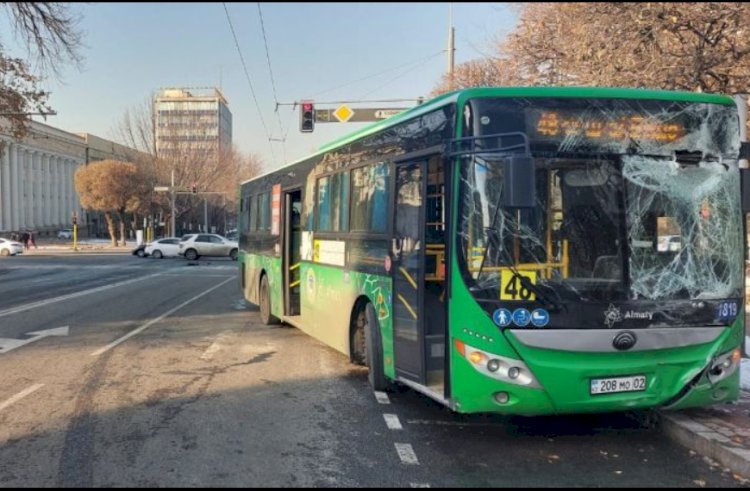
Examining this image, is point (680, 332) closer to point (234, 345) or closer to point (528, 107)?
point (528, 107)

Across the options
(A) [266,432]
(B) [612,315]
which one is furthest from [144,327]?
(B) [612,315]

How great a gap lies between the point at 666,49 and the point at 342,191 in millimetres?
9506

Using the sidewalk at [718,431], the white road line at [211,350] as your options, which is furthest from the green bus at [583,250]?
Answer: the white road line at [211,350]

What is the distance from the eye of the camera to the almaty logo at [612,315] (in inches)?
204

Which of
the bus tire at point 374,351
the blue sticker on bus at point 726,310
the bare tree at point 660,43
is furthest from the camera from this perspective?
the bare tree at point 660,43

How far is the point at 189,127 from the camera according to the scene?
68.6m

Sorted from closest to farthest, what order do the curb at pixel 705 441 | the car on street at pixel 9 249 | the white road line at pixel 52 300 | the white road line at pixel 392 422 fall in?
the curb at pixel 705 441 → the white road line at pixel 392 422 → the white road line at pixel 52 300 → the car on street at pixel 9 249

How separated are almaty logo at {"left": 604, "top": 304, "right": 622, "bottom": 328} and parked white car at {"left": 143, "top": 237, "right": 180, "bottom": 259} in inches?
1614

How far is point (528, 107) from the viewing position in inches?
209

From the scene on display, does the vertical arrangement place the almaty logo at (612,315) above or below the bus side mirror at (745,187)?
below

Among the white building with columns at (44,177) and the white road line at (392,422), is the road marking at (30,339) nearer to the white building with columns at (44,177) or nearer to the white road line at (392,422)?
the white road line at (392,422)

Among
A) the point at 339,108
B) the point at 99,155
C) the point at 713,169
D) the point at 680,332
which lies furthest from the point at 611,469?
the point at 99,155

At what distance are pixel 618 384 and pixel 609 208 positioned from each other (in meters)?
1.39

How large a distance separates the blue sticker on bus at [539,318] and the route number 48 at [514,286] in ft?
Result: 0.35
